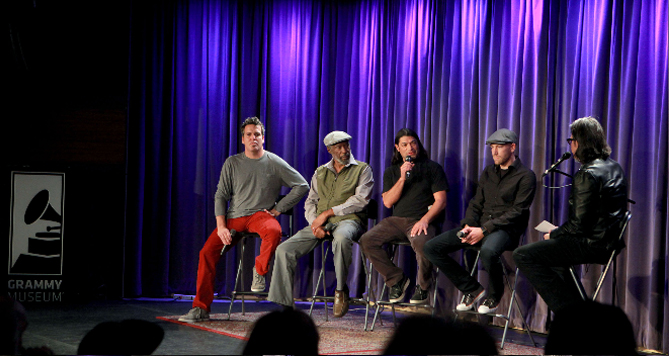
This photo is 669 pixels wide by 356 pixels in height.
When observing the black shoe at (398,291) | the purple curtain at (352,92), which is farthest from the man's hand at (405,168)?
the black shoe at (398,291)

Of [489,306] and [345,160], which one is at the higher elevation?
[345,160]

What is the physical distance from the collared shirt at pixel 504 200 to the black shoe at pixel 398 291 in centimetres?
57

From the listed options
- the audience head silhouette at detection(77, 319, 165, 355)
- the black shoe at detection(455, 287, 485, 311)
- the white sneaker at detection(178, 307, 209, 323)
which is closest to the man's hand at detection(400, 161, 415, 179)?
the black shoe at detection(455, 287, 485, 311)

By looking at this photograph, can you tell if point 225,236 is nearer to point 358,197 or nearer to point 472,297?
point 358,197

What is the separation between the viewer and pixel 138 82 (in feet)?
19.0

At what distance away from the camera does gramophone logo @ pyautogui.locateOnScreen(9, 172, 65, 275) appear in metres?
5.15

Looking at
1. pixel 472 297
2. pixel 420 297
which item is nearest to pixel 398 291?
pixel 420 297

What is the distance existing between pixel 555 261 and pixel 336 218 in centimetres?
167

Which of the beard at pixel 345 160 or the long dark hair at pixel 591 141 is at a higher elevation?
the long dark hair at pixel 591 141

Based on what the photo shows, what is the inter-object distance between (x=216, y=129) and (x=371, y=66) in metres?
1.51

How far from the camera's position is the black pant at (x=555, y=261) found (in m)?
3.56

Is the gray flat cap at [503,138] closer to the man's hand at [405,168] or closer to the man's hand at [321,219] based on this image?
the man's hand at [405,168]

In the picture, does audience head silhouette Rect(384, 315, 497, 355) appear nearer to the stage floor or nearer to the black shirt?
the stage floor

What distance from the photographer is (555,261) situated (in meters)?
3.62
